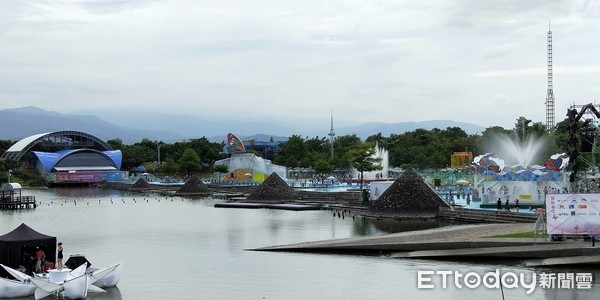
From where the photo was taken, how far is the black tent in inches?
964

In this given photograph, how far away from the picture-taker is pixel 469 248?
2850cm

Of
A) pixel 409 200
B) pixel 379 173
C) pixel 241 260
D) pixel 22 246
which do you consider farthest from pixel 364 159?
pixel 22 246

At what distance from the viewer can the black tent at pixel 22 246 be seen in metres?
24.5

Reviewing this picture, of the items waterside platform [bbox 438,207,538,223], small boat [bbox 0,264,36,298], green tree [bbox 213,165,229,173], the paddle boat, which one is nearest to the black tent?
the paddle boat

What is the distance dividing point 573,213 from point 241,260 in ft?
41.9

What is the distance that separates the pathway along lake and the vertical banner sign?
1923 millimetres

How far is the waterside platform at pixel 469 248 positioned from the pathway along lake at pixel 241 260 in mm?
730

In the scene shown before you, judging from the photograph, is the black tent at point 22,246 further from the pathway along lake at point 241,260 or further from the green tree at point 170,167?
the green tree at point 170,167

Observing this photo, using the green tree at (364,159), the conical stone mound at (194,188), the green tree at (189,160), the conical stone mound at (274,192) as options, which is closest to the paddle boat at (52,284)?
the conical stone mound at (274,192)

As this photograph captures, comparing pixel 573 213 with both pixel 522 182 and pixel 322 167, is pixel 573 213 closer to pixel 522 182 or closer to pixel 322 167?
pixel 522 182

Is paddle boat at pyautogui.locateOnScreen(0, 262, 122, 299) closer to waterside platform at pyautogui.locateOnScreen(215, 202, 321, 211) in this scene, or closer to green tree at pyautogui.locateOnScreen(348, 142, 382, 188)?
waterside platform at pyautogui.locateOnScreen(215, 202, 321, 211)

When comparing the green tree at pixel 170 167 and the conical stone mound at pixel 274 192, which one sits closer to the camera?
the conical stone mound at pixel 274 192

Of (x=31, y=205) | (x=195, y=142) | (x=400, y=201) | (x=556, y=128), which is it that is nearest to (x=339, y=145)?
(x=195, y=142)

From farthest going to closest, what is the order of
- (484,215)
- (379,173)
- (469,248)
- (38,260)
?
(379,173), (484,215), (469,248), (38,260)
